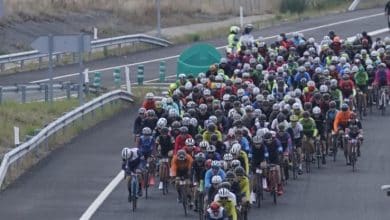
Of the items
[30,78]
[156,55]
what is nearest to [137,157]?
[30,78]

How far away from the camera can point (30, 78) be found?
49.8 meters

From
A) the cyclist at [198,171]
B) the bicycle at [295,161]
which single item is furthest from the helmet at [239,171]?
the bicycle at [295,161]

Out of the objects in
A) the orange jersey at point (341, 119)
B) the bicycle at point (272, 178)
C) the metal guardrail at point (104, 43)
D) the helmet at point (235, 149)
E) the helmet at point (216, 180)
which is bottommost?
the bicycle at point (272, 178)

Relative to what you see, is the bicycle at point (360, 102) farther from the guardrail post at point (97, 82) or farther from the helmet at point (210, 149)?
the helmet at point (210, 149)

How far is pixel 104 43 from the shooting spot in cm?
5553

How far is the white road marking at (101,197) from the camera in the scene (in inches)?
1083

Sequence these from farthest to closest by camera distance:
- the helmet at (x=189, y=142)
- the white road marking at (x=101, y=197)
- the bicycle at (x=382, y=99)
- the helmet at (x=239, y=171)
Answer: the bicycle at (x=382, y=99), the helmet at (x=189, y=142), the white road marking at (x=101, y=197), the helmet at (x=239, y=171)

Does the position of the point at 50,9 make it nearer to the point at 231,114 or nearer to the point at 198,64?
the point at 198,64

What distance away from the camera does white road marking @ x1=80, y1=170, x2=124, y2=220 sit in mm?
27500

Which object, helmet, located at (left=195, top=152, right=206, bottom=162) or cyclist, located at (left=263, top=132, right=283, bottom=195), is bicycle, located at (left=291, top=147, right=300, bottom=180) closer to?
cyclist, located at (left=263, top=132, right=283, bottom=195)

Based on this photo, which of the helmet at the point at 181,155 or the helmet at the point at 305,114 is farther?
the helmet at the point at 305,114

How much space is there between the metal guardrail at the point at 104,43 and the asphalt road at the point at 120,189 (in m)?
12.6

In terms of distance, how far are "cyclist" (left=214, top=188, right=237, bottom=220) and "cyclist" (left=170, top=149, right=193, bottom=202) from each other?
3.50m

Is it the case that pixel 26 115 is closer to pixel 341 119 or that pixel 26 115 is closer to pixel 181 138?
pixel 341 119
